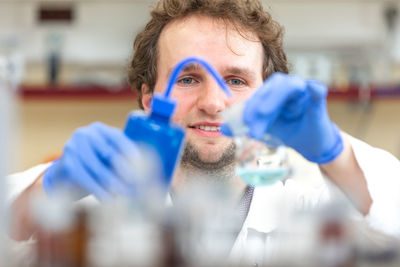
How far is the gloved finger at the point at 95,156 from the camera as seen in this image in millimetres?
953

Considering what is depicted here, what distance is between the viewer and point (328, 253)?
0.60 m

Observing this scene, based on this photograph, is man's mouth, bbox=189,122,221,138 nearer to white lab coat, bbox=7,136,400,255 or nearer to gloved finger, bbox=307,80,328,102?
white lab coat, bbox=7,136,400,255

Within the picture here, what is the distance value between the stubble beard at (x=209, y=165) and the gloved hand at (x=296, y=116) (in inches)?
20.0

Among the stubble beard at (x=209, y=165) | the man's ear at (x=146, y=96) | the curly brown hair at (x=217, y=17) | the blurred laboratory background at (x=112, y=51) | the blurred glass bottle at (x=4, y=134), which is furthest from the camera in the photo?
the blurred laboratory background at (x=112, y=51)

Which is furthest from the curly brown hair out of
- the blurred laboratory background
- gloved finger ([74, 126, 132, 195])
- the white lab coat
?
the blurred laboratory background

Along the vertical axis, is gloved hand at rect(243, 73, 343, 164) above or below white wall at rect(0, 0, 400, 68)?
above

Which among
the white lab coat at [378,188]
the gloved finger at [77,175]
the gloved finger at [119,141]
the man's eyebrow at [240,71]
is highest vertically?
the gloved finger at [119,141]

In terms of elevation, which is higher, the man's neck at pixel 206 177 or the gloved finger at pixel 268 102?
the gloved finger at pixel 268 102

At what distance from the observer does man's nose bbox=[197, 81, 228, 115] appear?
1.54 metres

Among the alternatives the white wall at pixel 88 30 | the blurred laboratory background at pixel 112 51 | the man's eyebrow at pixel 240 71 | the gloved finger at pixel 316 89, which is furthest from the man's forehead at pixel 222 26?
the white wall at pixel 88 30

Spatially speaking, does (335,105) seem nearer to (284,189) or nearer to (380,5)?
(380,5)

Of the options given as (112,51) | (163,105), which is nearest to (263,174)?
(163,105)

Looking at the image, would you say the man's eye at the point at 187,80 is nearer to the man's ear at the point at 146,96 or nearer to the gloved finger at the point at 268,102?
the man's ear at the point at 146,96

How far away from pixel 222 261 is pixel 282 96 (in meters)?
0.46
